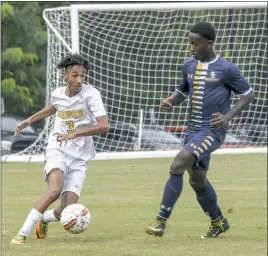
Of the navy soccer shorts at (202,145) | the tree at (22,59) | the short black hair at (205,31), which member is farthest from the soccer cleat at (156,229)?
the tree at (22,59)

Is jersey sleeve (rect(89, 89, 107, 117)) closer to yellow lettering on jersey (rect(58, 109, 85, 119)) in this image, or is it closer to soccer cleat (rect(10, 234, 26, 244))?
yellow lettering on jersey (rect(58, 109, 85, 119))

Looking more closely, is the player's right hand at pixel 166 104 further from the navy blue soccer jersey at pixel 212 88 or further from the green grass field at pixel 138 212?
the green grass field at pixel 138 212

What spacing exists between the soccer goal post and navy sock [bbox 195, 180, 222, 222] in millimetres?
12102

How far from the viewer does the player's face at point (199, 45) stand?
923 centimetres

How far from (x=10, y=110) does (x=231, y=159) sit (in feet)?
39.5

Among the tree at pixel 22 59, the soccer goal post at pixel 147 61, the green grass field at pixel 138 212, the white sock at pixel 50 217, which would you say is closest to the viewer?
the green grass field at pixel 138 212

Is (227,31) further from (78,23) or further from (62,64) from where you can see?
(62,64)

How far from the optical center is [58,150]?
30.2 feet

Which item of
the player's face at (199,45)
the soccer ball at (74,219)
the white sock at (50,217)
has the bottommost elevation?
the white sock at (50,217)

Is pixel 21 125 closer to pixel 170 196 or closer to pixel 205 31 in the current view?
pixel 170 196

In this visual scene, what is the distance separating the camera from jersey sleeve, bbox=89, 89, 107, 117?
9.04 m

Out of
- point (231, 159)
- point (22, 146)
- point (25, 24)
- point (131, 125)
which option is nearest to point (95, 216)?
point (231, 159)

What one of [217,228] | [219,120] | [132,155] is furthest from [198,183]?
[132,155]

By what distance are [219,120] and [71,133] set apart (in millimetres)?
1375
